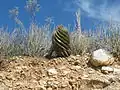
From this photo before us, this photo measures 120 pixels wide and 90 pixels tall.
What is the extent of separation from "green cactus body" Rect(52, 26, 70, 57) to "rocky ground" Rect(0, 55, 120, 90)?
15.2 inches

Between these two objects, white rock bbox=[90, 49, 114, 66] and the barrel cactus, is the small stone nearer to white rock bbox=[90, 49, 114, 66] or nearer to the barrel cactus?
white rock bbox=[90, 49, 114, 66]

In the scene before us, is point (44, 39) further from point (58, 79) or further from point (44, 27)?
point (58, 79)

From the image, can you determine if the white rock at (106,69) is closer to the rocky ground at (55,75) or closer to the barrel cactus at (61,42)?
the rocky ground at (55,75)

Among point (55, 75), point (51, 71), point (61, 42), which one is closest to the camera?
point (55, 75)

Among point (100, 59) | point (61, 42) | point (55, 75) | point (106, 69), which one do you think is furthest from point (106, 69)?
point (61, 42)

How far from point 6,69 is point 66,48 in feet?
4.82

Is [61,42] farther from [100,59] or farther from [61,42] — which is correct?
[100,59]

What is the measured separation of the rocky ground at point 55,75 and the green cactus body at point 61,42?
39cm

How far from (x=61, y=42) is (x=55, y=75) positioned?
1224 millimetres

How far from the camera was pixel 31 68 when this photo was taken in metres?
7.03

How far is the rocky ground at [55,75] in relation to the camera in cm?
654

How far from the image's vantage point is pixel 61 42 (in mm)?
A: 7809

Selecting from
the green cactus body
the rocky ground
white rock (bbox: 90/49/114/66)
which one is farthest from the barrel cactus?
white rock (bbox: 90/49/114/66)

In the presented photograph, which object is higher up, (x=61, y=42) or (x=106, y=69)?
(x=61, y=42)
